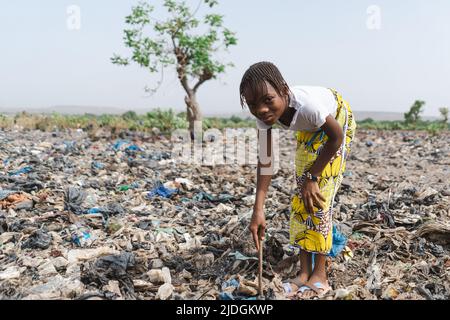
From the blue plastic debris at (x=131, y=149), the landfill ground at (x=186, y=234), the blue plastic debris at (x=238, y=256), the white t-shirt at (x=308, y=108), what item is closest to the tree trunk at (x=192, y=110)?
the blue plastic debris at (x=131, y=149)

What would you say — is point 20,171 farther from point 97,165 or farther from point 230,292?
point 230,292

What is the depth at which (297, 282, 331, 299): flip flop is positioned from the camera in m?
2.57

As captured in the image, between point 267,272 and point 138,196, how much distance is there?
7.66 ft

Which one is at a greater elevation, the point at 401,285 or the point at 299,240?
the point at 299,240

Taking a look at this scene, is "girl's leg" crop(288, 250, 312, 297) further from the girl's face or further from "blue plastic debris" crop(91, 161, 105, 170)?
"blue plastic debris" crop(91, 161, 105, 170)

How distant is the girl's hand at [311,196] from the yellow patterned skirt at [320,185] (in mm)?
47

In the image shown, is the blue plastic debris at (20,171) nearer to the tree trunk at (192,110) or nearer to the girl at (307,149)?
the girl at (307,149)

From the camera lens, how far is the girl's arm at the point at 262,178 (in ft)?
8.30

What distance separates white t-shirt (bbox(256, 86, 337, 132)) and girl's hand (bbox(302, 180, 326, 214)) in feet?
1.00

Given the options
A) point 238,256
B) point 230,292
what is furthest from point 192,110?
point 230,292

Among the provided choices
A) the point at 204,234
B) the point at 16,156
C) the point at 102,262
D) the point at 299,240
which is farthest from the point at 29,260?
the point at 16,156

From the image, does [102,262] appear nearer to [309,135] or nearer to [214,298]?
[214,298]

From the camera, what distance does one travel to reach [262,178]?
2648 millimetres

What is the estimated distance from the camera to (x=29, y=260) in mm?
3082
